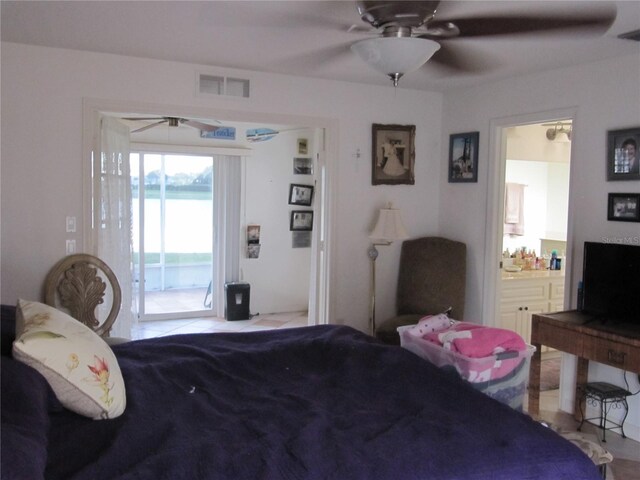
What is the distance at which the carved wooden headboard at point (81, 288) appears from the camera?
365cm

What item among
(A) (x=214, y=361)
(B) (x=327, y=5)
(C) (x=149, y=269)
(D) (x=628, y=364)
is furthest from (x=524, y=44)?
(C) (x=149, y=269)

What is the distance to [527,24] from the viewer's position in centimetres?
275

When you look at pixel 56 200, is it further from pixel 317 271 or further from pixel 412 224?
pixel 412 224

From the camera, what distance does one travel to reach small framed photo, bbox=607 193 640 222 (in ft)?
10.9

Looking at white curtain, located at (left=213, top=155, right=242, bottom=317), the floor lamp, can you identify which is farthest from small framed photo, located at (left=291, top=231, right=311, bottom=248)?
the floor lamp

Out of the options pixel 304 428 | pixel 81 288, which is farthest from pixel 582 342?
pixel 81 288

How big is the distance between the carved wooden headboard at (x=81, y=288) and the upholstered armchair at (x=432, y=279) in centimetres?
212

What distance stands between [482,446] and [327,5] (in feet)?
6.72

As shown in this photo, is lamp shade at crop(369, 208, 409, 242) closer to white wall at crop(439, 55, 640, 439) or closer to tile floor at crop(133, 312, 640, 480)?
white wall at crop(439, 55, 640, 439)

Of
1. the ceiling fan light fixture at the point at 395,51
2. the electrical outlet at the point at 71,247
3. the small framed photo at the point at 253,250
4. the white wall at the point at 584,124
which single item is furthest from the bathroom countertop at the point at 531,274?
the electrical outlet at the point at 71,247

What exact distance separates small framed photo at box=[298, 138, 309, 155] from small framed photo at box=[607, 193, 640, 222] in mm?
4072

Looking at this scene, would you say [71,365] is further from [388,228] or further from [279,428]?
[388,228]

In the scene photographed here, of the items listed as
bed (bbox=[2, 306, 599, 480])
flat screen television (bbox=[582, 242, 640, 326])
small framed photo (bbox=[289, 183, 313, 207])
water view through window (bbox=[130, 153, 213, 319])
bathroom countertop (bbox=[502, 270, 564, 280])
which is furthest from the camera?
small framed photo (bbox=[289, 183, 313, 207])

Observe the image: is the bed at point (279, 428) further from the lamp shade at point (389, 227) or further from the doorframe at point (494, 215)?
the doorframe at point (494, 215)
